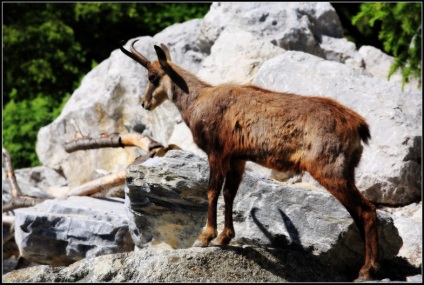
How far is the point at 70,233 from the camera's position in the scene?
1003cm

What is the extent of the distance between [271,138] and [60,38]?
1378cm

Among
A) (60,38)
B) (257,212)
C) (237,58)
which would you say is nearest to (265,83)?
(237,58)

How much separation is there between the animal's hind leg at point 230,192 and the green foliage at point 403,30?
4.14m

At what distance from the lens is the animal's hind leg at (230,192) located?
25.0 ft

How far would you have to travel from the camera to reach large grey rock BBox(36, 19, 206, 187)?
13414 millimetres

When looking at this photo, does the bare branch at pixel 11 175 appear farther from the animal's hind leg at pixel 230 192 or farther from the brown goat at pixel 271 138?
the animal's hind leg at pixel 230 192

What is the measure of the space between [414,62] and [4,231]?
723 centimetres

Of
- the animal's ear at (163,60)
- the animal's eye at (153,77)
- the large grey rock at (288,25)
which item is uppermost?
the animal's ear at (163,60)

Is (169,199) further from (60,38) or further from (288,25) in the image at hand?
(60,38)

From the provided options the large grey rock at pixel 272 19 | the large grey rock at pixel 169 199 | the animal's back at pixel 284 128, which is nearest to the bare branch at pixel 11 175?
the large grey rock at pixel 169 199

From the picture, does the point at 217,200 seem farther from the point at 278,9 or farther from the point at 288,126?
the point at 278,9

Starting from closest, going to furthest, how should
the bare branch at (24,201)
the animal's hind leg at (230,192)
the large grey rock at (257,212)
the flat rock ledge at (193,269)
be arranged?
the flat rock ledge at (193,269), the animal's hind leg at (230,192), the large grey rock at (257,212), the bare branch at (24,201)

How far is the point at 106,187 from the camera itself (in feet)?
36.9

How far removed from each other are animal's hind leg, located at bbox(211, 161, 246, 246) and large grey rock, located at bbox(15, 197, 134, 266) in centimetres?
263
